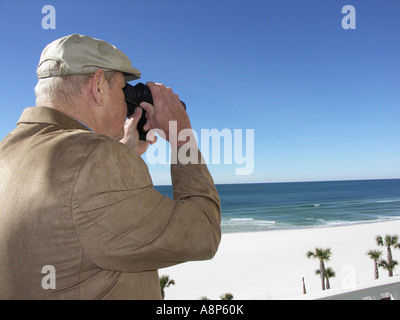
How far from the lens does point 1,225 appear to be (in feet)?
1.62

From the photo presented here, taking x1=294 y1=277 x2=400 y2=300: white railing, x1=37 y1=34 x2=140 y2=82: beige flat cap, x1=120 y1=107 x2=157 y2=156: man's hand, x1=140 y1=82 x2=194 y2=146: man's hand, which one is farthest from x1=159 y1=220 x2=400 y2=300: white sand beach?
x1=37 y1=34 x2=140 y2=82: beige flat cap

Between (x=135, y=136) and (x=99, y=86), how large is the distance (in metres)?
0.21

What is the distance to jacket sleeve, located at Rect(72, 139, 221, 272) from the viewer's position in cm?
47

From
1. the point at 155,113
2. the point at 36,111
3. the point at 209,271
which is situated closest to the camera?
the point at 36,111

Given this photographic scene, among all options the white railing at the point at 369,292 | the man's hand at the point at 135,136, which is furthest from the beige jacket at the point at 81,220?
the white railing at the point at 369,292

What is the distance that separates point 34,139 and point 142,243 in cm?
27

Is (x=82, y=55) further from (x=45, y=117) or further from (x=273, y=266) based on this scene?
(x=273, y=266)

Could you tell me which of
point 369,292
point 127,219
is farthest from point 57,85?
point 369,292

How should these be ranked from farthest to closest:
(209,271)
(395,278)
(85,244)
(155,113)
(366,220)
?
(366,220) < (209,271) < (395,278) < (155,113) < (85,244)

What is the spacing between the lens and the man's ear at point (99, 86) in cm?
63

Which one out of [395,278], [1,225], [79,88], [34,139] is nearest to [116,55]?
[79,88]

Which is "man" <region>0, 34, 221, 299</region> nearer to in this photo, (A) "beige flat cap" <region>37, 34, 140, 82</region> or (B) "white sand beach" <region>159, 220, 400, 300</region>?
(A) "beige flat cap" <region>37, 34, 140, 82</region>
